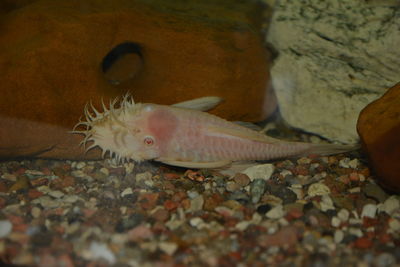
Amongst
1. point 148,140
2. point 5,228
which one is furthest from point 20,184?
point 148,140

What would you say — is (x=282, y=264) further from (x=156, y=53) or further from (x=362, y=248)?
(x=156, y=53)

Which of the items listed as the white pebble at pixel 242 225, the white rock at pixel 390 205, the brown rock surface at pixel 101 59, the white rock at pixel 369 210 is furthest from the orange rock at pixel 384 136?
the brown rock surface at pixel 101 59

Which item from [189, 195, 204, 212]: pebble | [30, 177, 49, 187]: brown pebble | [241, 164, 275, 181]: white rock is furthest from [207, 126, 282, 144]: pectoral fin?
[30, 177, 49, 187]: brown pebble

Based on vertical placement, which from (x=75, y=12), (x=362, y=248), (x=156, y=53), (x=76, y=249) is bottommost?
(x=362, y=248)

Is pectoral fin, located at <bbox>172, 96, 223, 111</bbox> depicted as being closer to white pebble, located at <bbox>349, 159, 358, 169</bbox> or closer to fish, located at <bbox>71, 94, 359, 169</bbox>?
fish, located at <bbox>71, 94, 359, 169</bbox>

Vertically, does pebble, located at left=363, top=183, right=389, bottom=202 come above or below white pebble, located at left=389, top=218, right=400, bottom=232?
above

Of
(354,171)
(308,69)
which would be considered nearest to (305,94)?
(308,69)
